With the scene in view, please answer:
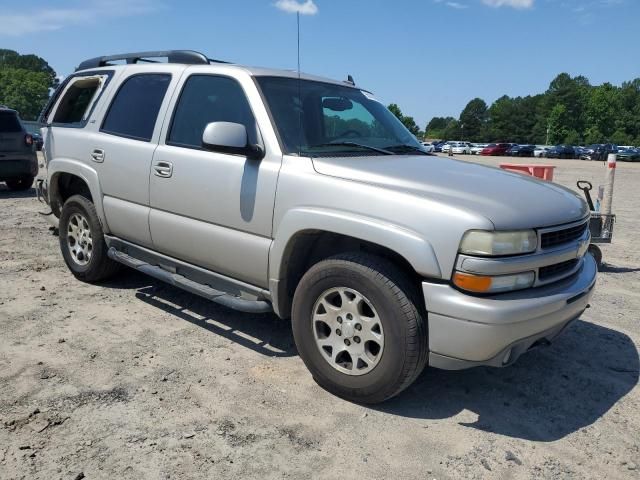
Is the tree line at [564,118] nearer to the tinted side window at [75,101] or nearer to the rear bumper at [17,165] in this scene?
the rear bumper at [17,165]

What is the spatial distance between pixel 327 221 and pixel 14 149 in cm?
1046

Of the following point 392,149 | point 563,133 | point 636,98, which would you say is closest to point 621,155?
point 392,149

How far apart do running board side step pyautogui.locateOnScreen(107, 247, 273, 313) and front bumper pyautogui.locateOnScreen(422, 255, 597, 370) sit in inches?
48.6

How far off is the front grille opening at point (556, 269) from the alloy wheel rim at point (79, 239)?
395 cm

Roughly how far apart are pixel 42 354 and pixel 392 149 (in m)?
2.89

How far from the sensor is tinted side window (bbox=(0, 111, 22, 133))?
36.5 feet

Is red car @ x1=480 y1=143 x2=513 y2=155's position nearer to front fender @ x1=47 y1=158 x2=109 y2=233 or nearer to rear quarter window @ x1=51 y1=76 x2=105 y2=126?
rear quarter window @ x1=51 y1=76 x2=105 y2=126

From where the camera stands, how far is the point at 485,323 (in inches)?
107

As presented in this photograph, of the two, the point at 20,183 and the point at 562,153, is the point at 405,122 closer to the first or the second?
the point at 20,183

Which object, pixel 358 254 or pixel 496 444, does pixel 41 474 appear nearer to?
pixel 358 254

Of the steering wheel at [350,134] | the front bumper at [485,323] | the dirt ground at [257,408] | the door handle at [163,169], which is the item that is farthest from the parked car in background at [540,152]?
the front bumper at [485,323]

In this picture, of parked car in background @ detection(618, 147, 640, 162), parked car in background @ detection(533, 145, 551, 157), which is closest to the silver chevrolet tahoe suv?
parked car in background @ detection(618, 147, 640, 162)

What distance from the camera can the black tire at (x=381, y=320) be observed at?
2.91 m

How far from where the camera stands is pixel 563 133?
107 metres
